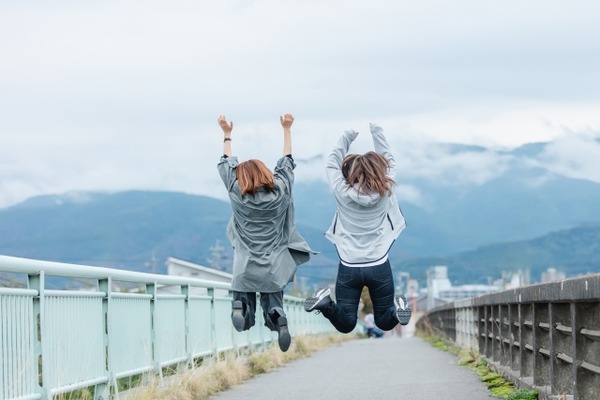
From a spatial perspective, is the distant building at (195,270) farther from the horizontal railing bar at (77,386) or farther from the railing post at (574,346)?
the railing post at (574,346)

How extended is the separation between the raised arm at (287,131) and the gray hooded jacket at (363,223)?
29.0 inches

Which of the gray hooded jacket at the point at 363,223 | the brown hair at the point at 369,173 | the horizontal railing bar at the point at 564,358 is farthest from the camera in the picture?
the gray hooded jacket at the point at 363,223

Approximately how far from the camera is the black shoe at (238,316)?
11.8m

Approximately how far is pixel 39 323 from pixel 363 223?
302 cm

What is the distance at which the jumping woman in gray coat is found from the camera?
1141cm

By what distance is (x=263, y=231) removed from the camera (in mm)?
11594

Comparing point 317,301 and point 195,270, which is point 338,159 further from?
point 195,270

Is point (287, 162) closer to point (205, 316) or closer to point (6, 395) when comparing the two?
point (6, 395)

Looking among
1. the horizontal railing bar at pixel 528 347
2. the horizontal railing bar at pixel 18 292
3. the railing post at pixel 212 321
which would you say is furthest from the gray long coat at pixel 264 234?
the railing post at pixel 212 321

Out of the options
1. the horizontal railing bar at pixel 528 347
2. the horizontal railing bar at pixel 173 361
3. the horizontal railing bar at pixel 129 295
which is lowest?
the horizontal railing bar at pixel 173 361

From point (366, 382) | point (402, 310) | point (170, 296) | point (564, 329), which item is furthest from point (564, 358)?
point (170, 296)

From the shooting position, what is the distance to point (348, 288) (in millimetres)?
11438

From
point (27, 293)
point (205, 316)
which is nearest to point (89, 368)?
point (27, 293)

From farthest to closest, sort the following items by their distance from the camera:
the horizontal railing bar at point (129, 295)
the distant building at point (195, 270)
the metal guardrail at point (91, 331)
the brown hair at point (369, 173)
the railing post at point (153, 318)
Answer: the distant building at point (195, 270) → the railing post at point (153, 318) → the horizontal railing bar at point (129, 295) → the brown hair at point (369, 173) → the metal guardrail at point (91, 331)
